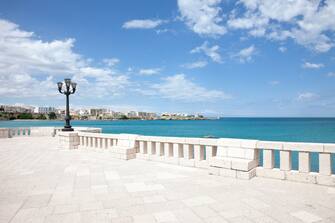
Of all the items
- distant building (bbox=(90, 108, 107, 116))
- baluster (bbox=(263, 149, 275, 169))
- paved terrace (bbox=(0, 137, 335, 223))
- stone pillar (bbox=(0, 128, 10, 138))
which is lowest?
paved terrace (bbox=(0, 137, 335, 223))

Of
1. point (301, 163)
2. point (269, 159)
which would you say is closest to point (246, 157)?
point (269, 159)

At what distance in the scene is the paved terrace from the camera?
351cm

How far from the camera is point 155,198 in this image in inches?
170

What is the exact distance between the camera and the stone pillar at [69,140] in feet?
37.3

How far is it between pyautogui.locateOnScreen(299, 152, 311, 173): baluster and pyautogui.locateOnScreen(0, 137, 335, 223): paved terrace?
13.8 inches

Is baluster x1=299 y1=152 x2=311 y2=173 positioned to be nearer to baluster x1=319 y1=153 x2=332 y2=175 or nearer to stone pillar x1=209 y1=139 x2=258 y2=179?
baluster x1=319 y1=153 x2=332 y2=175

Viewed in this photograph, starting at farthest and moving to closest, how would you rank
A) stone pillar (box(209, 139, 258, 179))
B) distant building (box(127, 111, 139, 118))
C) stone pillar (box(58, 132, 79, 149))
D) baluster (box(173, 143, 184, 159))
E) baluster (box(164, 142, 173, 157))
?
distant building (box(127, 111, 139, 118)), stone pillar (box(58, 132, 79, 149)), baluster (box(164, 142, 173, 157)), baluster (box(173, 143, 184, 159)), stone pillar (box(209, 139, 258, 179))

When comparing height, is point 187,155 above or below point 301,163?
below

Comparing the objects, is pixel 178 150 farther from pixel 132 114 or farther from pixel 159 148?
pixel 132 114

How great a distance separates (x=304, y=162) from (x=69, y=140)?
32.9 feet

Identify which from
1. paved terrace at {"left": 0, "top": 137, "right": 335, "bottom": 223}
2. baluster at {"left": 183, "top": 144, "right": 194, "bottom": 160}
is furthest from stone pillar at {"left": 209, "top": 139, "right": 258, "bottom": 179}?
baluster at {"left": 183, "top": 144, "right": 194, "bottom": 160}

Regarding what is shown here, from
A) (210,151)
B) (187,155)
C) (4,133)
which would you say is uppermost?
(210,151)

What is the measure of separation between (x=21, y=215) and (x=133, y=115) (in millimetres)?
183375

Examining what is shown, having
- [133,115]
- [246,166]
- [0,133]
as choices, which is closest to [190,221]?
[246,166]
